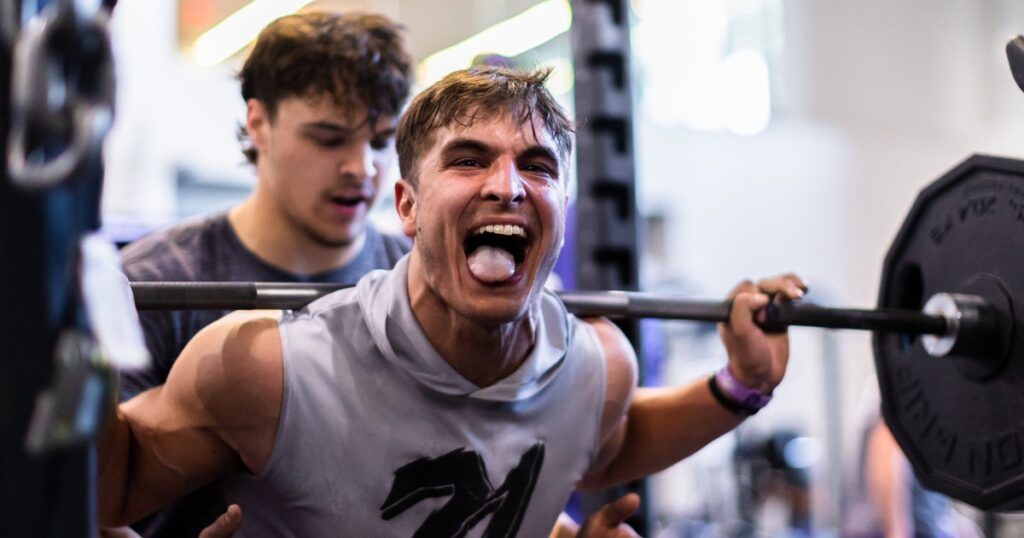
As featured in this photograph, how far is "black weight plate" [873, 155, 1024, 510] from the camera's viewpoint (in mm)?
Result: 1709

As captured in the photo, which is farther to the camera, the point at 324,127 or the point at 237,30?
the point at 237,30

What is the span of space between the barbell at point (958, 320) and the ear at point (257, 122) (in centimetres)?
53

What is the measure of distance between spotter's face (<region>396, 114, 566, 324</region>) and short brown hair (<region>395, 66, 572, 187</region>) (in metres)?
0.02

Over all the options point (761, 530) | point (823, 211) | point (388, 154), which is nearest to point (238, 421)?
point (388, 154)

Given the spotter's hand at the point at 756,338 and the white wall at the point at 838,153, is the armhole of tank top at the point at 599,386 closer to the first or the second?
the spotter's hand at the point at 756,338

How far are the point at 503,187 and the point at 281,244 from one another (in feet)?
2.22

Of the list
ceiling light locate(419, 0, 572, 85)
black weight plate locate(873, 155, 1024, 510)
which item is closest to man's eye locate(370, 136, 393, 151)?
black weight plate locate(873, 155, 1024, 510)

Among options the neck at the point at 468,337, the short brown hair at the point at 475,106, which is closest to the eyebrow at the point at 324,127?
the short brown hair at the point at 475,106

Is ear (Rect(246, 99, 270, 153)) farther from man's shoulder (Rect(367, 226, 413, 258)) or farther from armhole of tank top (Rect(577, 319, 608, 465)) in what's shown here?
armhole of tank top (Rect(577, 319, 608, 465))

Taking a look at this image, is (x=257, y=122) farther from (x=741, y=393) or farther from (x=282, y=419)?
(x=741, y=393)

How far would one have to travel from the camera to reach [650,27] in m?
8.60

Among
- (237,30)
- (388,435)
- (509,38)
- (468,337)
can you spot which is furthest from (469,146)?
(509,38)

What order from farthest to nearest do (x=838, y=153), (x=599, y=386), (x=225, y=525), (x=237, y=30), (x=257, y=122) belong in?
(x=838, y=153) < (x=237, y=30) < (x=257, y=122) < (x=599, y=386) < (x=225, y=525)

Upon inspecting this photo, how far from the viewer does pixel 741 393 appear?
1792mm
